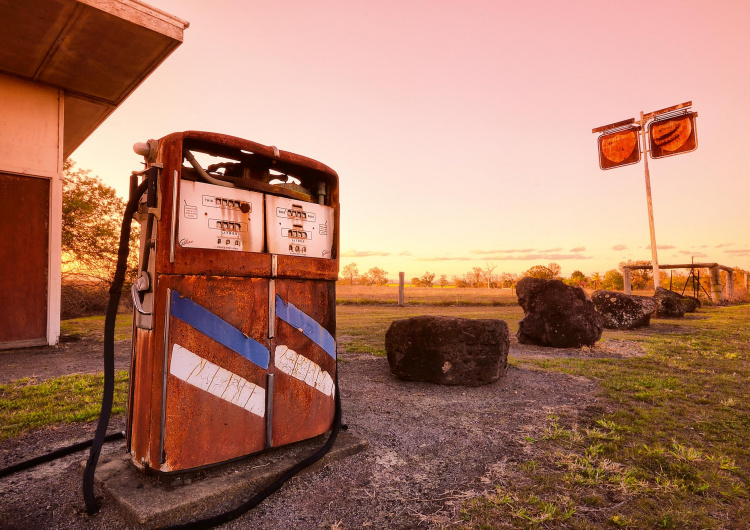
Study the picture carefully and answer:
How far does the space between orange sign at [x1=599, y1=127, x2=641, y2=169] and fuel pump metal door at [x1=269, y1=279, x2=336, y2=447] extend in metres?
21.3

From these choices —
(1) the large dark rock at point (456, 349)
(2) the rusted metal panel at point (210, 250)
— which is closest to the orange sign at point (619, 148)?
(1) the large dark rock at point (456, 349)

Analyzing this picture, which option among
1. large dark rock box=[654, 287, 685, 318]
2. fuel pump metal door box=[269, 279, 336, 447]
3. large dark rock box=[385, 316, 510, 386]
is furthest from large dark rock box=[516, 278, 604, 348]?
large dark rock box=[654, 287, 685, 318]

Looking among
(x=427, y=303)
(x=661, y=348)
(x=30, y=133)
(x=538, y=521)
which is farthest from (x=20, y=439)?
(x=427, y=303)

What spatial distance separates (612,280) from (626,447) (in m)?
46.7

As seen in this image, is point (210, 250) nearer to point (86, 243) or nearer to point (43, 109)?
point (43, 109)

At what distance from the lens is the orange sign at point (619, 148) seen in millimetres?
19391

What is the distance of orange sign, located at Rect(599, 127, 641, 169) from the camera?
19.4 m

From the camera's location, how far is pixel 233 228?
93.5 inches

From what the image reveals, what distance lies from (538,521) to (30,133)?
8.98 m

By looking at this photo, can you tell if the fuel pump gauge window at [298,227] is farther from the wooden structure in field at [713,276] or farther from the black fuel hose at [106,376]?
the wooden structure in field at [713,276]

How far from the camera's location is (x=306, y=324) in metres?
2.65

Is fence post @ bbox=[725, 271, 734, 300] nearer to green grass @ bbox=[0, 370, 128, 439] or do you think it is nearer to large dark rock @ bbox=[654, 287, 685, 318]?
large dark rock @ bbox=[654, 287, 685, 318]

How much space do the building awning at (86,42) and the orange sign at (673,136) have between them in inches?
796

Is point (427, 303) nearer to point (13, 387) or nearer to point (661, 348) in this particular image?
point (661, 348)
